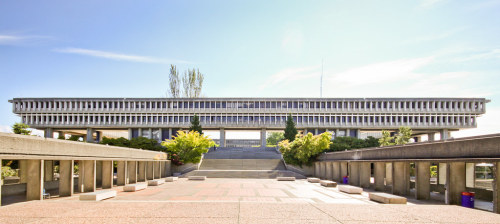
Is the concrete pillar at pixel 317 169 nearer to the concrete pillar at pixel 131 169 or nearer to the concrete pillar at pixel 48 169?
the concrete pillar at pixel 131 169

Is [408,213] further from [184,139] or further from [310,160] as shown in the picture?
[184,139]

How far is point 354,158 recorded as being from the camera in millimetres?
33875

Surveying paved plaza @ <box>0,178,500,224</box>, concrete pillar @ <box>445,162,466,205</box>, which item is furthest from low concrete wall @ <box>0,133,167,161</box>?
concrete pillar @ <box>445,162,466,205</box>

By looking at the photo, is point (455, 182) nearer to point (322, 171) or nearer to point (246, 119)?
point (322, 171)

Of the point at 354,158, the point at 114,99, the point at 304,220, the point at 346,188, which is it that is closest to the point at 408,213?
the point at 304,220

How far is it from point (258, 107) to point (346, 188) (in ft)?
201

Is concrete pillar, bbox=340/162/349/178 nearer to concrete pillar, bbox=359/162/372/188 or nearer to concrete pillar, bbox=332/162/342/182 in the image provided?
concrete pillar, bbox=332/162/342/182

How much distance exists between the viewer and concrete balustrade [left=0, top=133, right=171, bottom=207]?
1739 cm

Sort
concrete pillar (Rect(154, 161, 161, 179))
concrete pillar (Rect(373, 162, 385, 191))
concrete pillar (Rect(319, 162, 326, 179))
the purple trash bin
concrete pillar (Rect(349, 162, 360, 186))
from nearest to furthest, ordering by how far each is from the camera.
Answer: the purple trash bin, concrete pillar (Rect(373, 162, 385, 191)), concrete pillar (Rect(349, 162, 360, 186)), concrete pillar (Rect(154, 161, 161, 179)), concrete pillar (Rect(319, 162, 326, 179))

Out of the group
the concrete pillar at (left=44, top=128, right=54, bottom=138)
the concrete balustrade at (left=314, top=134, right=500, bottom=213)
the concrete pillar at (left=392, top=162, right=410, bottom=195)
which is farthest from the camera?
the concrete pillar at (left=44, top=128, right=54, bottom=138)

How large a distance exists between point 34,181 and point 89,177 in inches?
247

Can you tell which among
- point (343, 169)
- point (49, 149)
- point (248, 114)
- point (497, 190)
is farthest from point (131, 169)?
point (248, 114)

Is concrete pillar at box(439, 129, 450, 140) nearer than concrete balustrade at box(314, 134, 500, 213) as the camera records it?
No

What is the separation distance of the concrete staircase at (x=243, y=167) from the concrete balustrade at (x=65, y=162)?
14.1 meters
